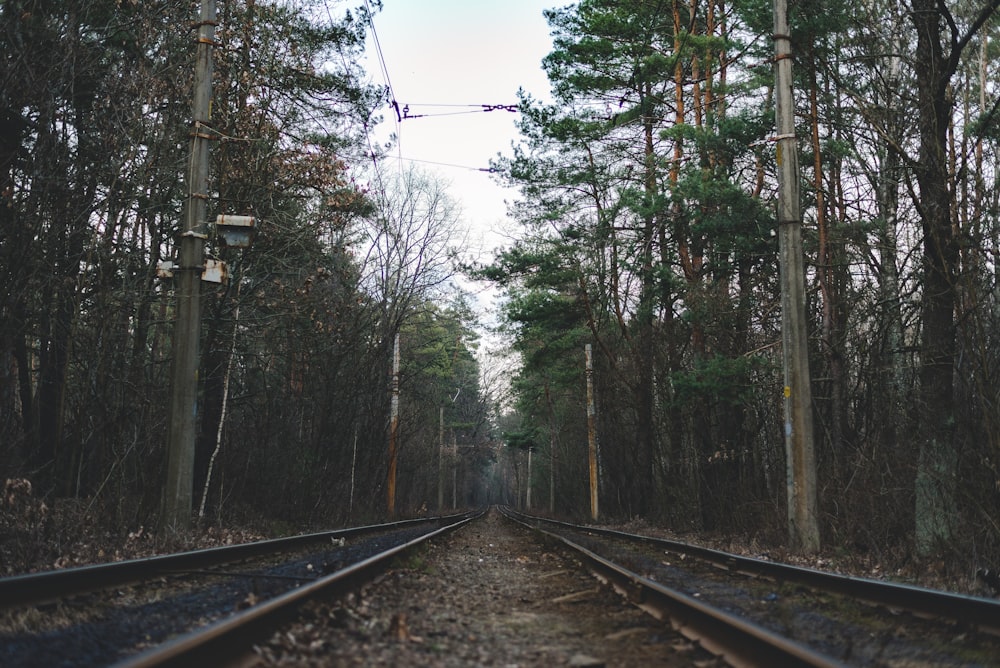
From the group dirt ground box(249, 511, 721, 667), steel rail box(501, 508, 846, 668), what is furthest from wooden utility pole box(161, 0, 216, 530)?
steel rail box(501, 508, 846, 668)

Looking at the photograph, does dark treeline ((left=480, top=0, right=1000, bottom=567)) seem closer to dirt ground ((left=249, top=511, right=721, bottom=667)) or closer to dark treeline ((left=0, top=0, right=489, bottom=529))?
dirt ground ((left=249, top=511, right=721, bottom=667))

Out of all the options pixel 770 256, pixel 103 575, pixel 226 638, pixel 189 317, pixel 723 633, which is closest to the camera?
pixel 226 638

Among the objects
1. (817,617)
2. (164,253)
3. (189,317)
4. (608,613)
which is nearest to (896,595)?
(817,617)

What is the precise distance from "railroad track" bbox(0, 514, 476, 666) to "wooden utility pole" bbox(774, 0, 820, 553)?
5666mm

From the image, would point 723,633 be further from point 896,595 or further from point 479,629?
point 896,595

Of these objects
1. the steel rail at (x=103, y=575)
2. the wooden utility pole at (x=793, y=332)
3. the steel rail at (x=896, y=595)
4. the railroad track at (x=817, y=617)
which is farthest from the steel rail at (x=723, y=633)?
the wooden utility pole at (x=793, y=332)

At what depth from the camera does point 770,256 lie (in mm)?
15867

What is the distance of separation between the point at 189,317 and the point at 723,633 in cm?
848

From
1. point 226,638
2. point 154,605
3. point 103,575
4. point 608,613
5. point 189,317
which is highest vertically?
point 189,317

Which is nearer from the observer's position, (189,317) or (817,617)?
(817,617)

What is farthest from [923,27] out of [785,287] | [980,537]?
[980,537]

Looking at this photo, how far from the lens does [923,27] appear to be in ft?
34.8

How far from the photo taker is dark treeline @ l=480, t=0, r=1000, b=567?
376 inches

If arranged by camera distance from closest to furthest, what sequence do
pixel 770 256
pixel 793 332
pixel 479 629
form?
pixel 479 629, pixel 793 332, pixel 770 256
